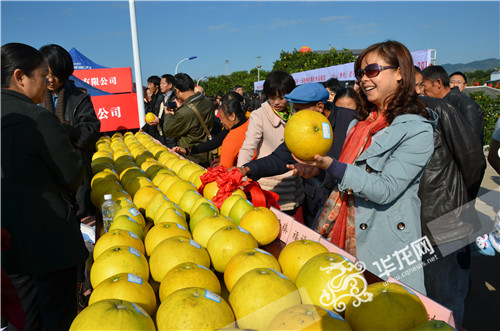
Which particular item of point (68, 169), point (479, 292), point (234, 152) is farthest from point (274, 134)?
point (479, 292)

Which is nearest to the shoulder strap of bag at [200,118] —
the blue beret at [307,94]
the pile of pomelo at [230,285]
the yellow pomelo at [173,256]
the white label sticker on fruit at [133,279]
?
the blue beret at [307,94]

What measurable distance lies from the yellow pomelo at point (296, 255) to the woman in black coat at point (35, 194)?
4.75ft

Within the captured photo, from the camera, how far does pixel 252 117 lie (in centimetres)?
363

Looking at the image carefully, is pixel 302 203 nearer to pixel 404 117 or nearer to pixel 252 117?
pixel 252 117

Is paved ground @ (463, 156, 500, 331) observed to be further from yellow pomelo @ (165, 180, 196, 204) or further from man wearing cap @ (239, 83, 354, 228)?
yellow pomelo @ (165, 180, 196, 204)

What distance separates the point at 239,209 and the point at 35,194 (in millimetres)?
1330

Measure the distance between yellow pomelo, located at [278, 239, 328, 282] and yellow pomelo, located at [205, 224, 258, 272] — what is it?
246mm

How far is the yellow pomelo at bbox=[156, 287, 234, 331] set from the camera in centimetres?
122

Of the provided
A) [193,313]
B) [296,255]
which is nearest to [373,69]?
[296,255]

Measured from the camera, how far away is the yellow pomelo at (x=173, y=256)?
5.92 ft

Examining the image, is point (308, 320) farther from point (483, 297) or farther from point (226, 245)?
point (483, 297)

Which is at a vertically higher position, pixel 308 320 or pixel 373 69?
pixel 373 69

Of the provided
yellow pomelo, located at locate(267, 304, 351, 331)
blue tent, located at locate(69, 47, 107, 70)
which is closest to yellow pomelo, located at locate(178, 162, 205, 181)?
yellow pomelo, located at locate(267, 304, 351, 331)

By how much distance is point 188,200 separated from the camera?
2943mm
